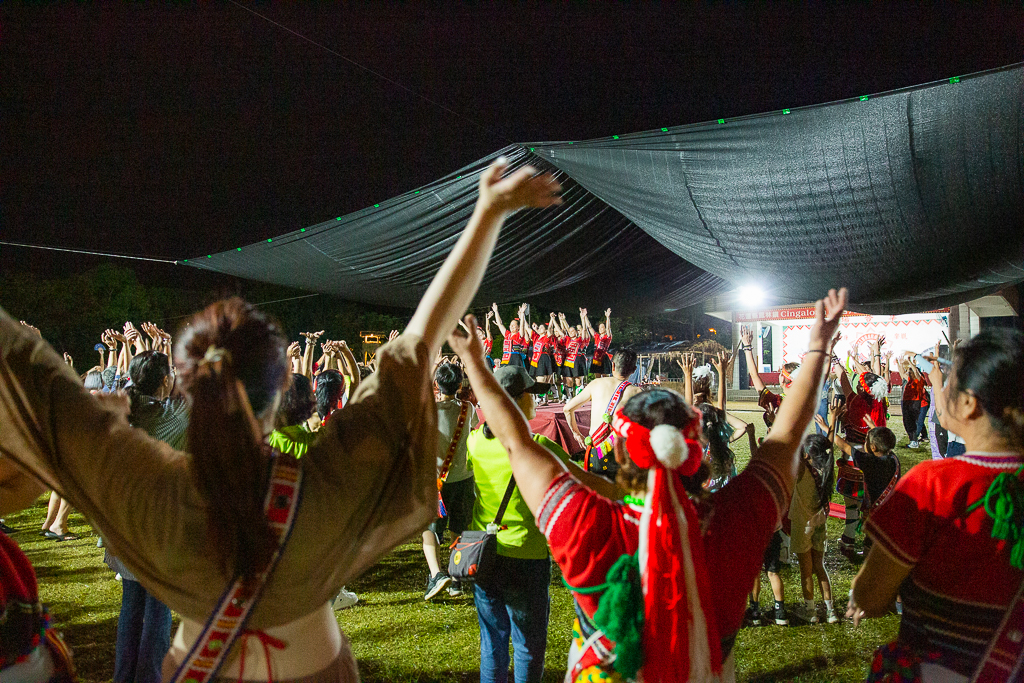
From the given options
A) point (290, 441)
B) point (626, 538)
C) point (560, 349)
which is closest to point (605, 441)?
point (290, 441)

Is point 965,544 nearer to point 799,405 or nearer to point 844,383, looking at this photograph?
point 799,405

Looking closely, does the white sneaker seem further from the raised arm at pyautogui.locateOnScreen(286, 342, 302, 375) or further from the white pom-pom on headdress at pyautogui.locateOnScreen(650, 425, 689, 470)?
the white pom-pom on headdress at pyautogui.locateOnScreen(650, 425, 689, 470)

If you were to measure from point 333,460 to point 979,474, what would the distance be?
1.33 metres

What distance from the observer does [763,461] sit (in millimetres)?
1312

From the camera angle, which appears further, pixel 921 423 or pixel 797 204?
pixel 921 423

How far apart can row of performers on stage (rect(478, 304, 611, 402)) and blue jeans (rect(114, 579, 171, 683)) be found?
789 centimetres

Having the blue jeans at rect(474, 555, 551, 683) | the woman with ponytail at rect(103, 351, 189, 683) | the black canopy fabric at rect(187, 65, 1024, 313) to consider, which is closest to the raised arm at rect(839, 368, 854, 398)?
the black canopy fabric at rect(187, 65, 1024, 313)

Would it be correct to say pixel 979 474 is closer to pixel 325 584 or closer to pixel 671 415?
pixel 671 415

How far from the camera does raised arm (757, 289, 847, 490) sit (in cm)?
132

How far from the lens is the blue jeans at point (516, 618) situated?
229 centimetres

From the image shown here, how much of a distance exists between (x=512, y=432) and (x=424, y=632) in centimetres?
264

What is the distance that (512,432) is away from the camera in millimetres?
1389

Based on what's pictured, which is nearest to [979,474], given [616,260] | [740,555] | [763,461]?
[763,461]

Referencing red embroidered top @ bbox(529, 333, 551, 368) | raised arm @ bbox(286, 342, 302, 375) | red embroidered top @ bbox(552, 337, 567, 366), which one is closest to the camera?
raised arm @ bbox(286, 342, 302, 375)
